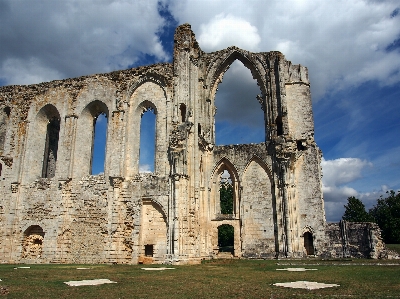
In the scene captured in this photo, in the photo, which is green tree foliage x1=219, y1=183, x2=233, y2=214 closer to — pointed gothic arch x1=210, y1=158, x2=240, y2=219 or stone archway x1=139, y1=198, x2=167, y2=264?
pointed gothic arch x1=210, y1=158, x2=240, y2=219

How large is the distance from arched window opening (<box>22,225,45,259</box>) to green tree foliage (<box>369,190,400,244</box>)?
116 feet

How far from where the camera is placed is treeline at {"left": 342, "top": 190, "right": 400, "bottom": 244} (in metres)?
39.3

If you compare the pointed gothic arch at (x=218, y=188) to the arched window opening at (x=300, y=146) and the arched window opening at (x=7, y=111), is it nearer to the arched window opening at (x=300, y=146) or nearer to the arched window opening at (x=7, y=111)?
the arched window opening at (x=300, y=146)

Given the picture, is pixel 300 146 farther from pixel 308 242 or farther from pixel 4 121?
pixel 4 121

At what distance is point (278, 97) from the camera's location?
20703 millimetres

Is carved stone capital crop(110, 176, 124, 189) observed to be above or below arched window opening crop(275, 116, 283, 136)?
below

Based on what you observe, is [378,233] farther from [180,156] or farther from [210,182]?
[180,156]

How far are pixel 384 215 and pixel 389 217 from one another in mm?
913

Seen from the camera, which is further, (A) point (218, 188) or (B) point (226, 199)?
(B) point (226, 199)

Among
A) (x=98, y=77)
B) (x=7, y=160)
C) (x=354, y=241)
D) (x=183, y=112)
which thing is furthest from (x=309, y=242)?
(x=7, y=160)

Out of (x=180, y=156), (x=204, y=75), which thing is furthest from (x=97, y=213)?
(x=204, y=75)

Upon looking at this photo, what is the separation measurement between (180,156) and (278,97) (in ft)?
24.3

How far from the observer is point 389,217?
40.4 meters

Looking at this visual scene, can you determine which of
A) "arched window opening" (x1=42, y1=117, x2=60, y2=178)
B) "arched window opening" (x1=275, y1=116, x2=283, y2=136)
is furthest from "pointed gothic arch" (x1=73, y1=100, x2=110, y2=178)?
"arched window opening" (x1=275, y1=116, x2=283, y2=136)
